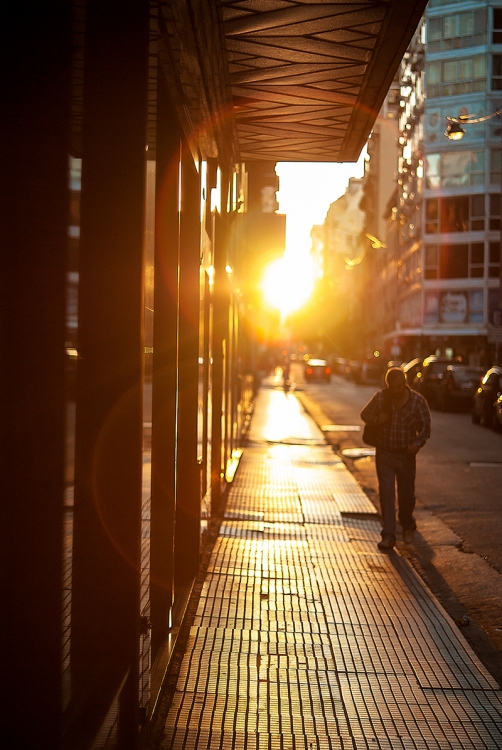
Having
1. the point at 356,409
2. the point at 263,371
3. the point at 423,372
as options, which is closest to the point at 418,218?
the point at 263,371

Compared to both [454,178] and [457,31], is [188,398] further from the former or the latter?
[454,178]

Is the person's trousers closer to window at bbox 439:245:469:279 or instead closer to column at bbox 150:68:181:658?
column at bbox 150:68:181:658

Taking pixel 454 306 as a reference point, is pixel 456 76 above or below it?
above

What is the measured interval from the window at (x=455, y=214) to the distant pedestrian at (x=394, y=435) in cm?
5927

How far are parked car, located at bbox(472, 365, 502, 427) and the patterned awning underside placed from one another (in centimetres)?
1975

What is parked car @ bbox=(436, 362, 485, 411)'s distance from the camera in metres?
35.0

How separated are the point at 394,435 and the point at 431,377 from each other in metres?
30.5

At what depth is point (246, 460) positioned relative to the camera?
17172 mm

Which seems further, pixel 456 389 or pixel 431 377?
pixel 431 377

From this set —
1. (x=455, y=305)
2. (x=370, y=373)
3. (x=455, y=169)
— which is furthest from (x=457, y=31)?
(x=370, y=373)

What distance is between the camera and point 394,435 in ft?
30.0

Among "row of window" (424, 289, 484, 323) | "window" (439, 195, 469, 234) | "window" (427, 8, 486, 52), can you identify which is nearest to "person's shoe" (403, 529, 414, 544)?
"window" (427, 8, 486, 52)

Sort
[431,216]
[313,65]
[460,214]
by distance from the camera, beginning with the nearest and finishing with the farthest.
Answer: [313,65] < [460,214] < [431,216]

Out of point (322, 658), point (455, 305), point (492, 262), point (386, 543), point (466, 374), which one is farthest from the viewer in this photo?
point (455, 305)
